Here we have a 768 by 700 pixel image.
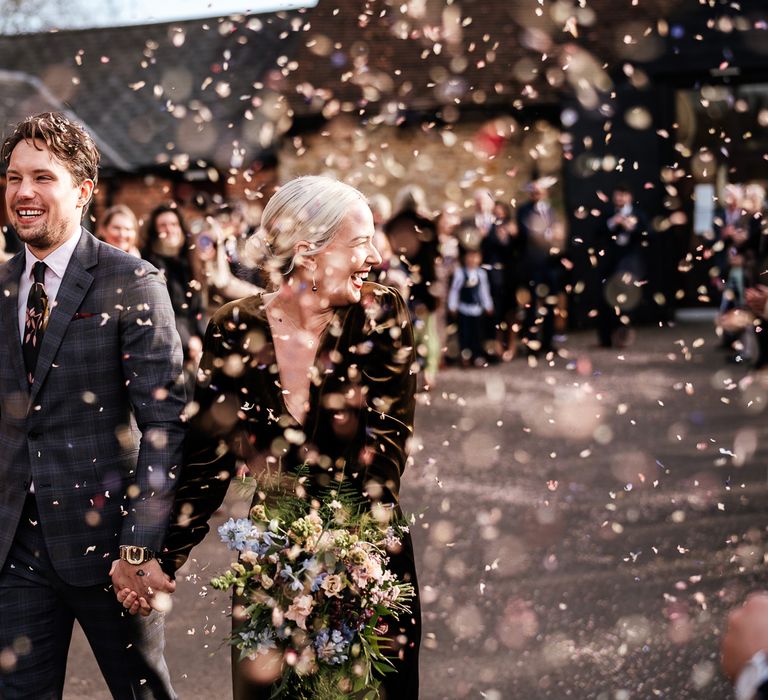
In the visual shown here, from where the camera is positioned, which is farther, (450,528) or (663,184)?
(663,184)

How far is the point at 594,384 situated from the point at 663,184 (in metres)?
8.83

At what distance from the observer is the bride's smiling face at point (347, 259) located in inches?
122

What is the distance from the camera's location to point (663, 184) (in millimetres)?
21641

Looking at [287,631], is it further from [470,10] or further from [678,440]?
[470,10]

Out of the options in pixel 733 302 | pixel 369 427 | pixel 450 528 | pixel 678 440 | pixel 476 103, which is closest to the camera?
pixel 369 427

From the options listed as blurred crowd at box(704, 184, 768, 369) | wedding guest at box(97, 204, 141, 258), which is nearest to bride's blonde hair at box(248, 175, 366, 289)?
wedding guest at box(97, 204, 141, 258)

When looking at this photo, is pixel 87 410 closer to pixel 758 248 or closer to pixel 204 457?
pixel 204 457

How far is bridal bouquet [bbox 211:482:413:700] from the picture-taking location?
285 centimetres

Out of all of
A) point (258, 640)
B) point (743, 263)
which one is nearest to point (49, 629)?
point (258, 640)

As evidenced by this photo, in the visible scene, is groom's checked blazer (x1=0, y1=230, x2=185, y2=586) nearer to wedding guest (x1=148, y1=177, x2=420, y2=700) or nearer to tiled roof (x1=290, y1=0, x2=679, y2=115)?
wedding guest (x1=148, y1=177, x2=420, y2=700)

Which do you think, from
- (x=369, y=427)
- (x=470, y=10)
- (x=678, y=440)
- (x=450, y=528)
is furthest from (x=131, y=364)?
(x=470, y=10)

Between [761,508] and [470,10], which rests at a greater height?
[470,10]

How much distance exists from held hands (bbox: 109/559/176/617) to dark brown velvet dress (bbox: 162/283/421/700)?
7 cm

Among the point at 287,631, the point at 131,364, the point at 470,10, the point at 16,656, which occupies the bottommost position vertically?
the point at 16,656
